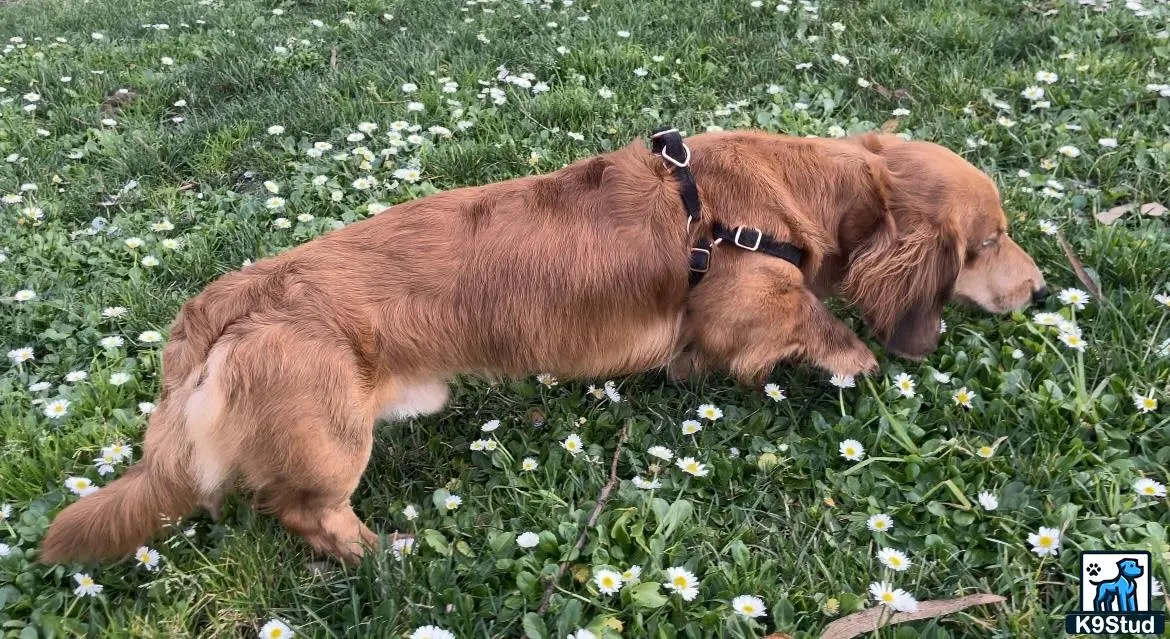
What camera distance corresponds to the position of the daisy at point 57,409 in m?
2.83

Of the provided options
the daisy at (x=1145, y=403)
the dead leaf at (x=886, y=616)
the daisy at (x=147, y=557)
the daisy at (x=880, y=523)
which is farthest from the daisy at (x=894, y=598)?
the daisy at (x=147, y=557)

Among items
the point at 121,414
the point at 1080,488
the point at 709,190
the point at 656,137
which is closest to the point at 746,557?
the point at 1080,488

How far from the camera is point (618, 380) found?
118 inches

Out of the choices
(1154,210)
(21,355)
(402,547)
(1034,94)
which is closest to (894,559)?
(402,547)

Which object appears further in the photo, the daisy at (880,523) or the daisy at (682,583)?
the daisy at (880,523)

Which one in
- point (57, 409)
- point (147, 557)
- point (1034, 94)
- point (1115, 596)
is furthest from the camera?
point (1034, 94)

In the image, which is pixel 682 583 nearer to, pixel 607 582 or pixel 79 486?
pixel 607 582

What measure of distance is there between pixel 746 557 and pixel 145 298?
109 inches

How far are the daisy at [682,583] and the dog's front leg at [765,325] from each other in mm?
833

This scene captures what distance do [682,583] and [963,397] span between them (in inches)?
46.6

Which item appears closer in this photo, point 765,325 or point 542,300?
point 542,300

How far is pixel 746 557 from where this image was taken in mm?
2199

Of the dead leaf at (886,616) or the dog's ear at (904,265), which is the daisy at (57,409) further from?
the dog's ear at (904,265)

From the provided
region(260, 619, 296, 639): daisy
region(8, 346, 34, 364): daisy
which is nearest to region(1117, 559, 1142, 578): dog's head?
region(260, 619, 296, 639): daisy
